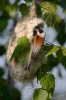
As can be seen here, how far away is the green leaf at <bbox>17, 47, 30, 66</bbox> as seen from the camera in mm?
1499

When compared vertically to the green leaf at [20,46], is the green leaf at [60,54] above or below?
below

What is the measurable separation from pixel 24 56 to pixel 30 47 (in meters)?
0.04

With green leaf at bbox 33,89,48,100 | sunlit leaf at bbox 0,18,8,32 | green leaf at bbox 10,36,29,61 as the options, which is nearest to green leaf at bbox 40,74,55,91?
green leaf at bbox 33,89,48,100

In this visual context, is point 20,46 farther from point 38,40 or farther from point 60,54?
point 60,54

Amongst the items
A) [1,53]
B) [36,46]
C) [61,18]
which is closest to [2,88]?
[36,46]

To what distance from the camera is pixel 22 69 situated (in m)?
1.64

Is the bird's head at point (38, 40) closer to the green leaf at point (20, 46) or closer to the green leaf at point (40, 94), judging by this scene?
the green leaf at point (20, 46)

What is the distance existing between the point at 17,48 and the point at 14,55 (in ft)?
0.10

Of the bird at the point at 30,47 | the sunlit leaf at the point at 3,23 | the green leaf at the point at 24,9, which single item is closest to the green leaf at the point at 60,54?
the bird at the point at 30,47

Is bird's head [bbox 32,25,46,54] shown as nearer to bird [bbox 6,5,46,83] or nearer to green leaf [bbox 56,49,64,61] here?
bird [bbox 6,5,46,83]

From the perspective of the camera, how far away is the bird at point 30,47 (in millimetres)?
1491

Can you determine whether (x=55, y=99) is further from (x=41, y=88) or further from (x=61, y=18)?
(x=41, y=88)

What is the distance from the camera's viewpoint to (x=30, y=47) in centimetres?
152

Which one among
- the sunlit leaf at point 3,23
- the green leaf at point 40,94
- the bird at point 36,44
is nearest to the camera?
the bird at point 36,44
